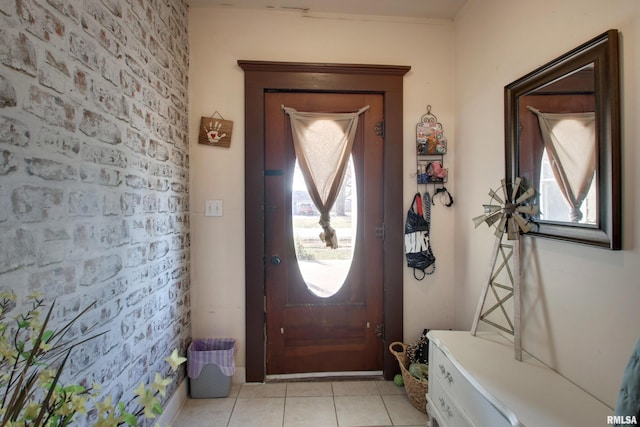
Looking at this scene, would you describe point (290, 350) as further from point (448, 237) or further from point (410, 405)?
point (448, 237)

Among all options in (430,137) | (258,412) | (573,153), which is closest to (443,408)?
(258,412)

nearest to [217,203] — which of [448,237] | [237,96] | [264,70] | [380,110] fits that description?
[237,96]

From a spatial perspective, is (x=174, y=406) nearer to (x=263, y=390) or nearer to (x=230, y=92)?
(x=263, y=390)

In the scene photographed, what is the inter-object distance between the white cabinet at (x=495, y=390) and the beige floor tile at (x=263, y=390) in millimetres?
1015

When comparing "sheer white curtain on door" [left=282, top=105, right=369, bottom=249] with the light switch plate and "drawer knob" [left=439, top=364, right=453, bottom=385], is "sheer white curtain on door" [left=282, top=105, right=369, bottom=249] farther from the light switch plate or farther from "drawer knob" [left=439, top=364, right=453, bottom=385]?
"drawer knob" [left=439, top=364, right=453, bottom=385]

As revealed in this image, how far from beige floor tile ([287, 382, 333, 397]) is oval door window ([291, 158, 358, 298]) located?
0.64 metres

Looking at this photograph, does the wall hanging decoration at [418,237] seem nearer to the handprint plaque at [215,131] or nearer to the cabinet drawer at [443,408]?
the cabinet drawer at [443,408]

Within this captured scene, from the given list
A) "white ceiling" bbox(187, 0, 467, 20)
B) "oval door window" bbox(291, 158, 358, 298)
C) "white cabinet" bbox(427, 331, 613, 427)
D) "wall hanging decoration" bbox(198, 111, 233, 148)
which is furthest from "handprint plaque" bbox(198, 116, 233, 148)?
"white cabinet" bbox(427, 331, 613, 427)

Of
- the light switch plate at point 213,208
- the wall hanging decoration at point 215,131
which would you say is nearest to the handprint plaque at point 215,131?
the wall hanging decoration at point 215,131

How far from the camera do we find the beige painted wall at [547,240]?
1.10 m

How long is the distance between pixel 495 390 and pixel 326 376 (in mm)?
1353

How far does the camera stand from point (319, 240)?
2285mm

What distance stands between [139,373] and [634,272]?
2178 millimetres

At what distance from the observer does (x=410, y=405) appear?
6.61 feet
